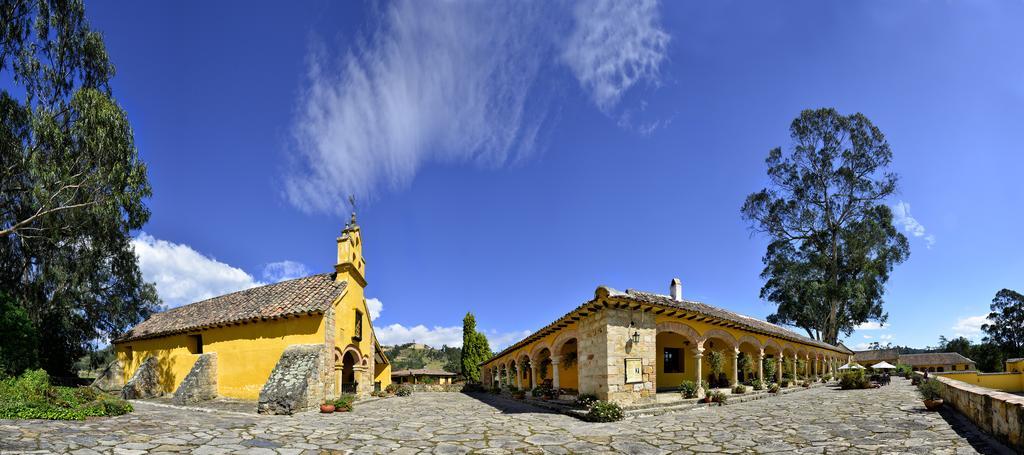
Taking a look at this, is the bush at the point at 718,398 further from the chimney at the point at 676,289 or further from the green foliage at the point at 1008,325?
the green foliage at the point at 1008,325

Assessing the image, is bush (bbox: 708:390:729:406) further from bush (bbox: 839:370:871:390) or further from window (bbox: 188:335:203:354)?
window (bbox: 188:335:203:354)

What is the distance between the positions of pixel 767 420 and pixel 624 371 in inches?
145

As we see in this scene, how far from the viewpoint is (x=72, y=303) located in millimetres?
23031

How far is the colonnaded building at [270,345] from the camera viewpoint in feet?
50.2

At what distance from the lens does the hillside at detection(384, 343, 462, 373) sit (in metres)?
64.3

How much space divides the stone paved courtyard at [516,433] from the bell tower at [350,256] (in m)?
6.38

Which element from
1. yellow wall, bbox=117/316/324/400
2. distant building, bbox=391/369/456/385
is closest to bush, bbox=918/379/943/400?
yellow wall, bbox=117/316/324/400

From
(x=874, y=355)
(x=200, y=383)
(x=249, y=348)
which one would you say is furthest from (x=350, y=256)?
(x=874, y=355)

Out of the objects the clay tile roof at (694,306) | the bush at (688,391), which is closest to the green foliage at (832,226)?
the clay tile roof at (694,306)

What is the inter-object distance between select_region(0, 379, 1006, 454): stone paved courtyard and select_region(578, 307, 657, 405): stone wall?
117 centimetres

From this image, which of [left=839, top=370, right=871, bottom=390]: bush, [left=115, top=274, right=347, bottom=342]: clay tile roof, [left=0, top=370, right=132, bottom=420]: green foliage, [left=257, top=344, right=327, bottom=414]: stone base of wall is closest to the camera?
[left=0, top=370, right=132, bottom=420]: green foliage

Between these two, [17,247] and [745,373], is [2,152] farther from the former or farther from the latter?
[745,373]

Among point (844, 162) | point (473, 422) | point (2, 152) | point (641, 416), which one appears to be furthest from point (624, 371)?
point (844, 162)

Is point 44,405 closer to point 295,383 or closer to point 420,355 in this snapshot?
point 295,383
